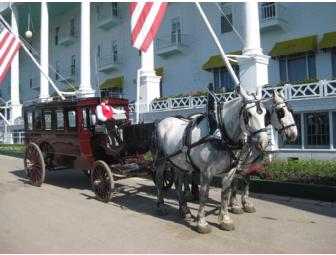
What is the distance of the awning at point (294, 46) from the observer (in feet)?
60.5

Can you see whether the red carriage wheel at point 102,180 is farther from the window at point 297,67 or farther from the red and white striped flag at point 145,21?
the window at point 297,67

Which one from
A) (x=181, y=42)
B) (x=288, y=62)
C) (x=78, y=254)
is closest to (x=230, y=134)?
(x=78, y=254)

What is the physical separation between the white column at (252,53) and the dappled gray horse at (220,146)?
8242 mm

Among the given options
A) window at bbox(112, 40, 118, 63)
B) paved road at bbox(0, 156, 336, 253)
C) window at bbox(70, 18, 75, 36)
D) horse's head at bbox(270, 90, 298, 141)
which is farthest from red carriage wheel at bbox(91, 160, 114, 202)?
window at bbox(70, 18, 75, 36)

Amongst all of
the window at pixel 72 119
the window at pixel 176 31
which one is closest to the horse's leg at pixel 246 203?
the window at pixel 72 119

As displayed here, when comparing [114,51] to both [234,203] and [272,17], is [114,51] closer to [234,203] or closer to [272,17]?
[272,17]

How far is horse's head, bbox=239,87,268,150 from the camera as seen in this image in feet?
18.5

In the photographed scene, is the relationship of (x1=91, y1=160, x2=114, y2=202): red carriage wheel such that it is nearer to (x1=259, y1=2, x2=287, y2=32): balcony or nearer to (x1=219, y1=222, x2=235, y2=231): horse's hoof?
(x1=219, y1=222, x2=235, y2=231): horse's hoof

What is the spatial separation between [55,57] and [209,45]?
2044 centimetres

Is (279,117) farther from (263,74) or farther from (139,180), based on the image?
(263,74)

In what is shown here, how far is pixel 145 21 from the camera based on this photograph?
11797mm

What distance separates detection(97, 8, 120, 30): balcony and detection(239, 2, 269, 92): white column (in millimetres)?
16507

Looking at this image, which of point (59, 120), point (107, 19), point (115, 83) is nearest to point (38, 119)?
point (59, 120)

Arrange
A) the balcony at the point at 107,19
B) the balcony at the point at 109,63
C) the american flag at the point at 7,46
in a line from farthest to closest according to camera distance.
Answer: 1. the balcony at the point at 109,63
2. the balcony at the point at 107,19
3. the american flag at the point at 7,46
